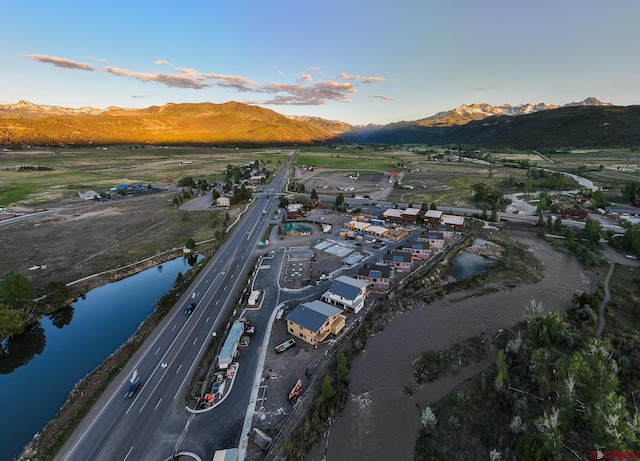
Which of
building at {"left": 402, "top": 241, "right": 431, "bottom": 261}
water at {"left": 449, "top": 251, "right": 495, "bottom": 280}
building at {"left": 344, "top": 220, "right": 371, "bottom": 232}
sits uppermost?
building at {"left": 344, "top": 220, "right": 371, "bottom": 232}

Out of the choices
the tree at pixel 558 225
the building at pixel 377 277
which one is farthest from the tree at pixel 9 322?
the tree at pixel 558 225

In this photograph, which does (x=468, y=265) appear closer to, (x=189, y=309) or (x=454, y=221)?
(x=454, y=221)

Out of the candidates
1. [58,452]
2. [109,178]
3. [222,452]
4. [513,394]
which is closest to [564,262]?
[513,394]

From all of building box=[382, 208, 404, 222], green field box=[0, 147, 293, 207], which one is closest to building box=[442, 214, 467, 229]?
building box=[382, 208, 404, 222]

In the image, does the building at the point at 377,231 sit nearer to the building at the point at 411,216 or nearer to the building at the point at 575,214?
the building at the point at 411,216

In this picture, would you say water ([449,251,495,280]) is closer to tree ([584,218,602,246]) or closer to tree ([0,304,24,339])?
tree ([584,218,602,246])

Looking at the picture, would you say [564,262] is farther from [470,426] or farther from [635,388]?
[470,426]
